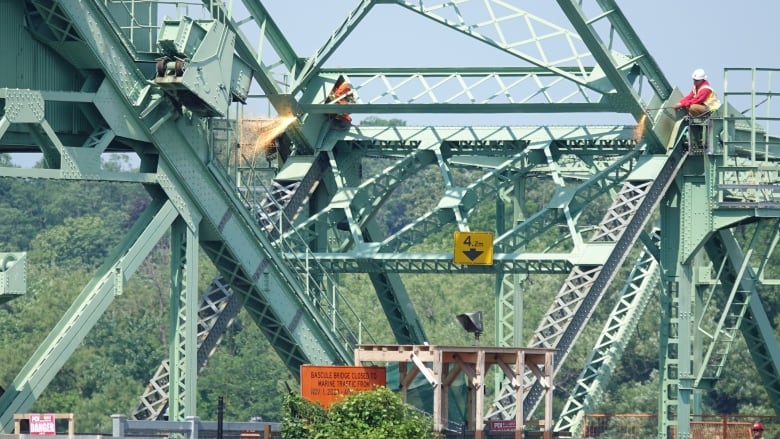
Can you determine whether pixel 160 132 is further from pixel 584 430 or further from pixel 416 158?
pixel 584 430

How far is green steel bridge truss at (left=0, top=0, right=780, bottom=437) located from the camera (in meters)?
46.8

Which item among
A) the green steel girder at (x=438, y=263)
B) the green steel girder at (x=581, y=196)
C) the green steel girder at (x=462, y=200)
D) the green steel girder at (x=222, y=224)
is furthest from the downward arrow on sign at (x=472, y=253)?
the green steel girder at (x=222, y=224)

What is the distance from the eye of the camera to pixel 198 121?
49.5 meters

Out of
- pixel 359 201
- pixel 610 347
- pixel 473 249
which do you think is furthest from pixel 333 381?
pixel 610 347

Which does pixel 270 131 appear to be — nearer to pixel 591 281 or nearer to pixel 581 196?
pixel 581 196

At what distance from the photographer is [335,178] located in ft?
190

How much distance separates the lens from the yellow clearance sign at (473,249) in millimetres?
55031

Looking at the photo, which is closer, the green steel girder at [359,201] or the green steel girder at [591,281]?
the green steel girder at [591,281]

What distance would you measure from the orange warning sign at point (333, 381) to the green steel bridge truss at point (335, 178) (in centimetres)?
320

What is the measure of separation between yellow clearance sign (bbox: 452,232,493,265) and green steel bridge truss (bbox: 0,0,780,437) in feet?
1.02

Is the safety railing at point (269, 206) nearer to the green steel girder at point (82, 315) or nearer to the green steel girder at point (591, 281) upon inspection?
the green steel girder at point (82, 315)

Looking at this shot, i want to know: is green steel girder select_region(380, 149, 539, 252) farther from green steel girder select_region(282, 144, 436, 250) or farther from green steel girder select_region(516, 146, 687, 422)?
green steel girder select_region(516, 146, 687, 422)

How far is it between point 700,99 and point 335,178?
9483 mm

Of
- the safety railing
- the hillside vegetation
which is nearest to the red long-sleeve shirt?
the safety railing
